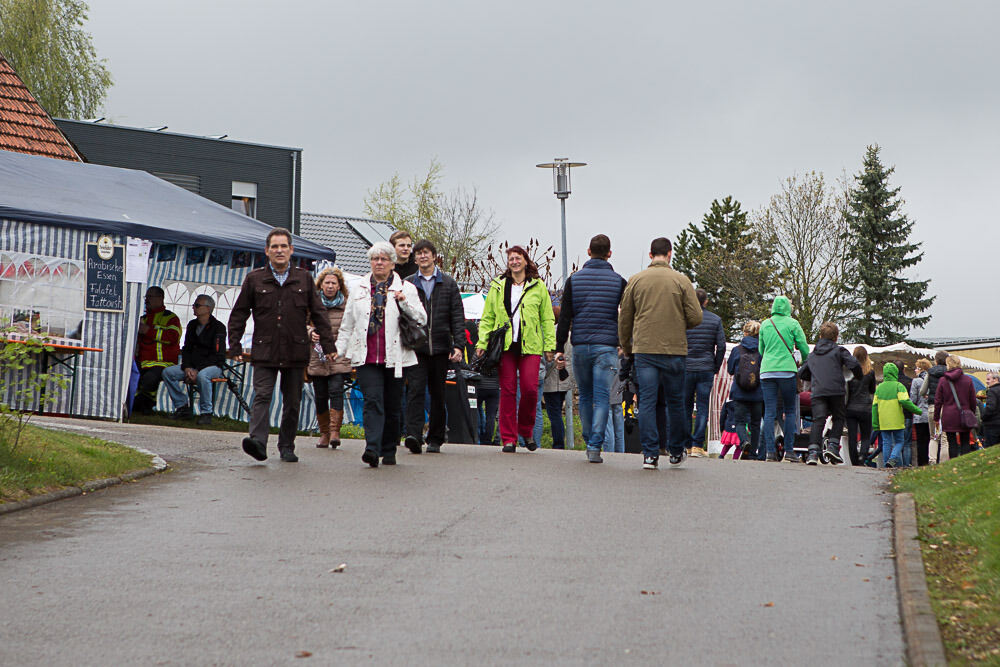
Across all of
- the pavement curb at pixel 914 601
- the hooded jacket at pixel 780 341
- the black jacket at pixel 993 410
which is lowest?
the pavement curb at pixel 914 601

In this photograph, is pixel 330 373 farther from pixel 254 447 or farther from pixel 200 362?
pixel 200 362

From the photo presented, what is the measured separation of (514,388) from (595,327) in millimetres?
1105

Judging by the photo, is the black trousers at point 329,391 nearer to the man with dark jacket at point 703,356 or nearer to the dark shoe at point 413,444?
the dark shoe at point 413,444

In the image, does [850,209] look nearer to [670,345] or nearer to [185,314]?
[185,314]

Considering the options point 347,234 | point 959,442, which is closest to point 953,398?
point 959,442

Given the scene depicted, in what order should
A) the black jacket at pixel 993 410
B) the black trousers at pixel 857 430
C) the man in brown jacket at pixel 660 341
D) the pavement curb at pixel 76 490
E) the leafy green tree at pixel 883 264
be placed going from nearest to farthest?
1. the pavement curb at pixel 76 490
2. the man in brown jacket at pixel 660 341
3. the black trousers at pixel 857 430
4. the black jacket at pixel 993 410
5. the leafy green tree at pixel 883 264

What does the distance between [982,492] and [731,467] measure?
309cm

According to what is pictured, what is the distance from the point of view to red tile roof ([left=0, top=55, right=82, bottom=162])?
24078mm

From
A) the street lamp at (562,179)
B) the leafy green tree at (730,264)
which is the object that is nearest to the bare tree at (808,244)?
the leafy green tree at (730,264)

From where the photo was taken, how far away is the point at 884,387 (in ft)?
59.2

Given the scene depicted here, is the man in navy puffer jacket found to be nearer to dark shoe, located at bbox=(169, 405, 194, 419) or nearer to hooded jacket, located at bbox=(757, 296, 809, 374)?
hooded jacket, located at bbox=(757, 296, 809, 374)

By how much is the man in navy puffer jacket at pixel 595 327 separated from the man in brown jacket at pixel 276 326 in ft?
7.92

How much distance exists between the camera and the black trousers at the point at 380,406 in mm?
10922

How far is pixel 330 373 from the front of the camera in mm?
13281
